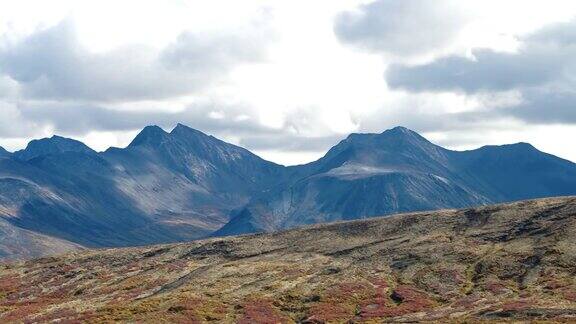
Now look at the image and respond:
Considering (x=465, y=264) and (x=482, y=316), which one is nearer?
(x=482, y=316)

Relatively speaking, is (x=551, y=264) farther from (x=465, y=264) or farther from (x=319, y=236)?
(x=319, y=236)

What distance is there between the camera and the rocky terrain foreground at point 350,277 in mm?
117312

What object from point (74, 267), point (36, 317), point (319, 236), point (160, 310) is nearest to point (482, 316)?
point (160, 310)

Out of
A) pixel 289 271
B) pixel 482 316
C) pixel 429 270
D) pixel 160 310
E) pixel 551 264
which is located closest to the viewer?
pixel 482 316

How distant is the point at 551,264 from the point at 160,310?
70.1 metres

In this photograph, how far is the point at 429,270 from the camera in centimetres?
14325

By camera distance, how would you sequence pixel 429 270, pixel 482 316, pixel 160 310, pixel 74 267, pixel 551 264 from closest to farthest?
pixel 482 316 < pixel 160 310 < pixel 551 264 < pixel 429 270 < pixel 74 267

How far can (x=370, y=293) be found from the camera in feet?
429

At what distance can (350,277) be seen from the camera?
145500mm

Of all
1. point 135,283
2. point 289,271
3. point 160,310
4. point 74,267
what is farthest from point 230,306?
point 74,267

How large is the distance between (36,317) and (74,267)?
6043 cm

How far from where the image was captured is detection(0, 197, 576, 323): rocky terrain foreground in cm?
11731

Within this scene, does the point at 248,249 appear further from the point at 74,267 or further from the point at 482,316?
the point at 482,316

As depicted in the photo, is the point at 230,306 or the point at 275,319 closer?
the point at 275,319
